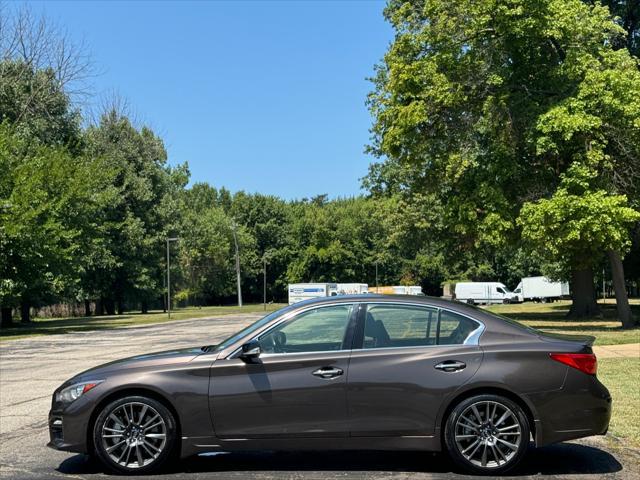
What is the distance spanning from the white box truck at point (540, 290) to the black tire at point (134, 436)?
7563cm

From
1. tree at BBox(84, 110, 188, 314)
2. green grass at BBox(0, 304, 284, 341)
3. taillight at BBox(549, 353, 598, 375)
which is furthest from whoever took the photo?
tree at BBox(84, 110, 188, 314)

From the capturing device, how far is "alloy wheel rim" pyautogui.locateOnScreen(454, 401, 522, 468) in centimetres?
Result: 587

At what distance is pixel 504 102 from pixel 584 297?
14756 millimetres

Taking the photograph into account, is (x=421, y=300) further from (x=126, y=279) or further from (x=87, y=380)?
(x=126, y=279)

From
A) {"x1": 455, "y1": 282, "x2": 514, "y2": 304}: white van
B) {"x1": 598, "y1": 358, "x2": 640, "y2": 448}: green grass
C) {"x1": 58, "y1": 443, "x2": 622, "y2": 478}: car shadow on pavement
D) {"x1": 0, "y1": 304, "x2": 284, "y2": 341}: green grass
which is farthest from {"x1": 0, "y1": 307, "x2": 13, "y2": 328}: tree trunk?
{"x1": 455, "y1": 282, "x2": 514, "y2": 304}: white van

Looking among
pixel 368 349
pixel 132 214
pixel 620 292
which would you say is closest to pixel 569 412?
pixel 368 349

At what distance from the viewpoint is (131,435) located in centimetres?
603

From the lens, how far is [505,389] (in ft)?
19.3

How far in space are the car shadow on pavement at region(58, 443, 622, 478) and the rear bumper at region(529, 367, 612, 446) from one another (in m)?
0.43

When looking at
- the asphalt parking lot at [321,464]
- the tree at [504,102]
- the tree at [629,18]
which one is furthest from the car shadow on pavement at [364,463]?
the tree at [629,18]

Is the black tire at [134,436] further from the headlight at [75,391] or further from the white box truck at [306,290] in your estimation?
the white box truck at [306,290]

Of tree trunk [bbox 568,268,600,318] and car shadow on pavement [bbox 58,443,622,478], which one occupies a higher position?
tree trunk [bbox 568,268,600,318]

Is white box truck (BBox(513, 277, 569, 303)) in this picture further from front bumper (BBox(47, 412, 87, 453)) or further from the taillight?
front bumper (BBox(47, 412, 87, 453))

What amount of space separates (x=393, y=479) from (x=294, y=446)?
34.6 inches
